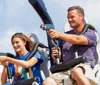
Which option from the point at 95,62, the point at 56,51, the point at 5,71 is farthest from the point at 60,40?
the point at 5,71

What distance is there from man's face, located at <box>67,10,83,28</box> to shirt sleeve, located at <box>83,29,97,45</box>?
16 centimetres

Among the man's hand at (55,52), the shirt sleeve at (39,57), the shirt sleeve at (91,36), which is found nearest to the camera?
the shirt sleeve at (91,36)

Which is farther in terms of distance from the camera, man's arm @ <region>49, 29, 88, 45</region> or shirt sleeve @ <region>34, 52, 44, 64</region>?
shirt sleeve @ <region>34, 52, 44, 64</region>

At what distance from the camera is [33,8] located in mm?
4898

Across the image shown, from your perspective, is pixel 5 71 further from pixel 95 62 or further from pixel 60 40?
pixel 95 62

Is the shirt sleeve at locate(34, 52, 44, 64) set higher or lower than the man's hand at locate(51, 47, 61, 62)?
lower

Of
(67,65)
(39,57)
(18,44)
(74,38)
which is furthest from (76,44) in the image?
(18,44)

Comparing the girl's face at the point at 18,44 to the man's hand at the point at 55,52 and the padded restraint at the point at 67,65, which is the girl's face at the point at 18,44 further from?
the padded restraint at the point at 67,65

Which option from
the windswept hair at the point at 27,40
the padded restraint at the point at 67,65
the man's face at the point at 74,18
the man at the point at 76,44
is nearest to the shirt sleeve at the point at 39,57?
the windswept hair at the point at 27,40

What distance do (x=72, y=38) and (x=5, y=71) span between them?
1.26m

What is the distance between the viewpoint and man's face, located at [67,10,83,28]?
4.32 metres

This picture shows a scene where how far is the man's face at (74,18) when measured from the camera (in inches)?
170

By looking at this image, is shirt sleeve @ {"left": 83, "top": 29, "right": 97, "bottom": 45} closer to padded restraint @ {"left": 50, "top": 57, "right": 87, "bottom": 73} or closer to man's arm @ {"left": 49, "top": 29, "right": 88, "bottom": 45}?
man's arm @ {"left": 49, "top": 29, "right": 88, "bottom": 45}

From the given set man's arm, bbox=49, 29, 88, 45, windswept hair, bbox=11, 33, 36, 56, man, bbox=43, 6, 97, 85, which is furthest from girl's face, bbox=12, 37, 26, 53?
man's arm, bbox=49, 29, 88, 45
